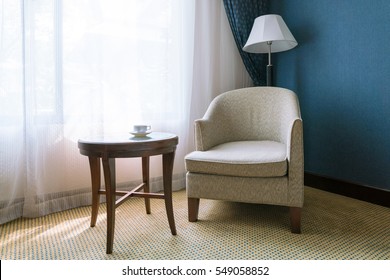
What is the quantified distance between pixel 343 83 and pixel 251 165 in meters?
1.23

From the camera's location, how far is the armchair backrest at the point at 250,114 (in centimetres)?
214

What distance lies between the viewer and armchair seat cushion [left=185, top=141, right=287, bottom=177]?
1.58 m

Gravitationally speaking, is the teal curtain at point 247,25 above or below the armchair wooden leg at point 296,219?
above

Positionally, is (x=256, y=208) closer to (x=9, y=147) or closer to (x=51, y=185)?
(x=51, y=185)

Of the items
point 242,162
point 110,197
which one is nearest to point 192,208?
point 242,162

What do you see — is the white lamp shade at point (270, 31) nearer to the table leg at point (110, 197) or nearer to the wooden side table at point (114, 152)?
the wooden side table at point (114, 152)

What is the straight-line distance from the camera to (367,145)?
7.09 ft

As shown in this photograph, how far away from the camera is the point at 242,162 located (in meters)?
1.61

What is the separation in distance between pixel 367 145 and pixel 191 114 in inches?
54.3

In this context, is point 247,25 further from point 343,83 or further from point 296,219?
point 296,219

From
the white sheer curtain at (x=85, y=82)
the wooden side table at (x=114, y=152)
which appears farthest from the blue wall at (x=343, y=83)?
the wooden side table at (x=114, y=152)

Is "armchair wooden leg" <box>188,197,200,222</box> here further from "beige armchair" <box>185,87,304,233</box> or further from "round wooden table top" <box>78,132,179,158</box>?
"round wooden table top" <box>78,132,179,158</box>

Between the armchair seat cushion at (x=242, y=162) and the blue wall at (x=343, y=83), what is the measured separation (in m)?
0.81

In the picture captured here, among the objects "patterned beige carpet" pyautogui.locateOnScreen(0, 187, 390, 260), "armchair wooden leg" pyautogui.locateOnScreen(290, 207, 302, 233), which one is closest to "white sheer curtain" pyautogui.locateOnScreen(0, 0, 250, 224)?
"patterned beige carpet" pyautogui.locateOnScreen(0, 187, 390, 260)
